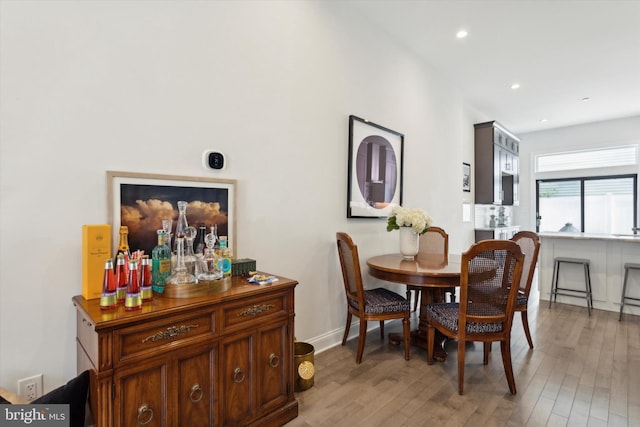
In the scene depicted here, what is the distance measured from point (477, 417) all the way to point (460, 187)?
388 cm

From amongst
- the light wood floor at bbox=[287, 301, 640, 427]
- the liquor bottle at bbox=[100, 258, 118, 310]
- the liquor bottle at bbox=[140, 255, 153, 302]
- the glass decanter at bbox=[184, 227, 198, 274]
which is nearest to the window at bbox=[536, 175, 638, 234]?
the light wood floor at bbox=[287, 301, 640, 427]

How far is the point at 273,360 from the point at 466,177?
5.05 metres

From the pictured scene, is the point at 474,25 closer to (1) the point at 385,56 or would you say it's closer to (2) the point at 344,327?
(1) the point at 385,56

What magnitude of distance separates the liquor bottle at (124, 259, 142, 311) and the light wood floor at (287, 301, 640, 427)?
3.94 ft

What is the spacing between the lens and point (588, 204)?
23.7 ft

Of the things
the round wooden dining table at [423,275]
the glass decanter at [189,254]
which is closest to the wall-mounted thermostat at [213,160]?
the glass decanter at [189,254]

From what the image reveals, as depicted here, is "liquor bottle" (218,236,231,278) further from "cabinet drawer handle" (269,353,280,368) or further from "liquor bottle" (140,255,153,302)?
"cabinet drawer handle" (269,353,280,368)

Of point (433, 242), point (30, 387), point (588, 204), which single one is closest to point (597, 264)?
point (433, 242)

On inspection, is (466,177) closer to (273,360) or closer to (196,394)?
(273,360)

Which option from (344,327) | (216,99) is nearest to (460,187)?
(344,327)

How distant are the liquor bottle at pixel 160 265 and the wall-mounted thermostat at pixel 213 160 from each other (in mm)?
584

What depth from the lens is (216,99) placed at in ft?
7.08

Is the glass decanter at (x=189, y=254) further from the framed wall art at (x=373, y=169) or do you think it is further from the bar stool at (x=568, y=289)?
the bar stool at (x=568, y=289)

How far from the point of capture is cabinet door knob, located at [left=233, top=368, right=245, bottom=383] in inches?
66.5
